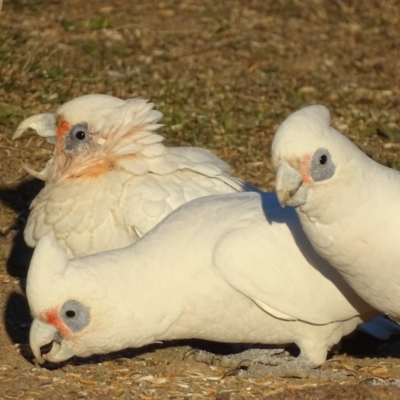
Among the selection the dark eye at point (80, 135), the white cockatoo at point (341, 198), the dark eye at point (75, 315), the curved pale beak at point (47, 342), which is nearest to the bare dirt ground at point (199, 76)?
the curved pale beak at point (47, 342)

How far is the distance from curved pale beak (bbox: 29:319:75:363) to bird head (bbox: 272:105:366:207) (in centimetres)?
134

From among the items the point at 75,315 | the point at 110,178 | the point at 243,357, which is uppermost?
the point at 110,178

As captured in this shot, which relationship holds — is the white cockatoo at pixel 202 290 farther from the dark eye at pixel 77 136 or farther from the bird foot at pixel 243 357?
the dark eye at pixel 77 136

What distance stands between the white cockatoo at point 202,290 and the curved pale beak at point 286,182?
73cm

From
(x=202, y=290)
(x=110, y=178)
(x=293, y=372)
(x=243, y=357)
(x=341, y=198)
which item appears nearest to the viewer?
(x=341, y=198)

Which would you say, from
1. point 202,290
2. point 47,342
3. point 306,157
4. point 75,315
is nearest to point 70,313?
point 75,315

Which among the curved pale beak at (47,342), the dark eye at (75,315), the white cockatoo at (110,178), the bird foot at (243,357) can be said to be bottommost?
the bird foot at (243,357)

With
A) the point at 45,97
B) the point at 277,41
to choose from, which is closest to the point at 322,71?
the point at 277,41

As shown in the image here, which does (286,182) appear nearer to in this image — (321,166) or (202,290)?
(321,166)

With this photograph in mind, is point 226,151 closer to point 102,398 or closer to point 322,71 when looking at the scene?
point 322,71

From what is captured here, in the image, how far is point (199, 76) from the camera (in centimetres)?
986

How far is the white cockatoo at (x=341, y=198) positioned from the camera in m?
5.09

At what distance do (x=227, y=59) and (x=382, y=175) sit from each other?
497 cm

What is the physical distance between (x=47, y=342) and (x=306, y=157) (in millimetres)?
1606
